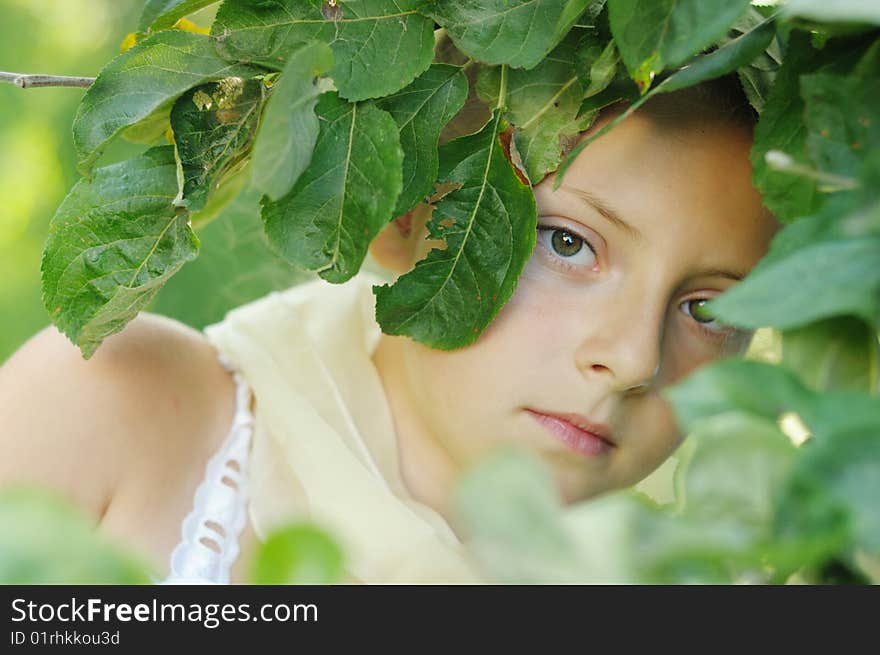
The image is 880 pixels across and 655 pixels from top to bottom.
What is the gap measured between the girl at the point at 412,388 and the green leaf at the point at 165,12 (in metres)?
0.26

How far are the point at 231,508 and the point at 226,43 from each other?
1.39 feet

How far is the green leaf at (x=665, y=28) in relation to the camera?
372 mm

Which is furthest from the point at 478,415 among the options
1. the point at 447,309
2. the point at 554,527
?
the point at 554,527

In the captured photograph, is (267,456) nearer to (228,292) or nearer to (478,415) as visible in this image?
(478,415)

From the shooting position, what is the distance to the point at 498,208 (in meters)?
0.59

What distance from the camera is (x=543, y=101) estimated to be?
0.59 m

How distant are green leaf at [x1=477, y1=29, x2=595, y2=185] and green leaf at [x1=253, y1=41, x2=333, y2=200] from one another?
163 millimetres

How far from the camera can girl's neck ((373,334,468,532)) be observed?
0.83 m

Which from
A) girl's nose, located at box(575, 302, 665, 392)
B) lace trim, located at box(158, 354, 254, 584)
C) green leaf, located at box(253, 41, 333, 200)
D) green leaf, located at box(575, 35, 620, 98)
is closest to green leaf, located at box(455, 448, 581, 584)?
green leaf, located at box(253, 41, 333, 200)

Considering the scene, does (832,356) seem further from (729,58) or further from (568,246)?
(568,246)

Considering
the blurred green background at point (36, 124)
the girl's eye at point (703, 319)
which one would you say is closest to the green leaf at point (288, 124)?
the girl's eye at point (703, 319)

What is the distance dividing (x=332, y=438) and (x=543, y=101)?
0.33m

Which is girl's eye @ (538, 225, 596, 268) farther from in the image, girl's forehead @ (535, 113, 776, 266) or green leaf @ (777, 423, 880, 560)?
green leaf @ (777, 423, 880, 560)

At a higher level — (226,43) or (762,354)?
(226,43)
